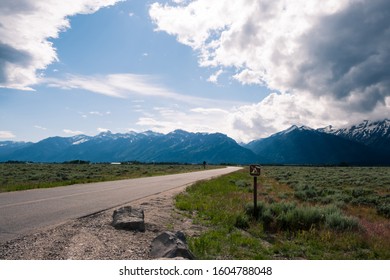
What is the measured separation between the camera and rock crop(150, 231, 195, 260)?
6.77m

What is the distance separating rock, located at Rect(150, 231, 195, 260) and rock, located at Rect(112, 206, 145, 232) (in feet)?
6.79

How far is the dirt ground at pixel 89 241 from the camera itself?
6.92 m

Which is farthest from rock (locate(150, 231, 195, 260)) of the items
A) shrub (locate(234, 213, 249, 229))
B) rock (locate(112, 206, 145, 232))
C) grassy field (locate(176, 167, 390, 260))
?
shrub (locate(234, 213, 249, 229))

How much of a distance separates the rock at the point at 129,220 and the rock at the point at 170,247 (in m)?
2.07

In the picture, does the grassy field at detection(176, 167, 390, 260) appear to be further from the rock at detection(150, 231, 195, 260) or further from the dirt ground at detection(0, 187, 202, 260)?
the dirt ground at detection(0, 187, 202, 260)

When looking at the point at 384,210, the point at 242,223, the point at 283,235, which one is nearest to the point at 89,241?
the point at 242,223

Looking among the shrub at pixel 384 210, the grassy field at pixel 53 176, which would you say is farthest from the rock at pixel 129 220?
the grassy field at pixel 53 176

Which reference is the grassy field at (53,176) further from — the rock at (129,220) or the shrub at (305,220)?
the shrub at (305,220)

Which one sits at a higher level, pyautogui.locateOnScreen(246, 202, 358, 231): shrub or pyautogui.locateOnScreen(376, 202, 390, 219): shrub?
pyautogui.locateOnScreen(246, 202, 358, 231): shrub

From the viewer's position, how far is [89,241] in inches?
314

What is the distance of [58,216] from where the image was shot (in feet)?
36.1

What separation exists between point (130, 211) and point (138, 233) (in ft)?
4.08
